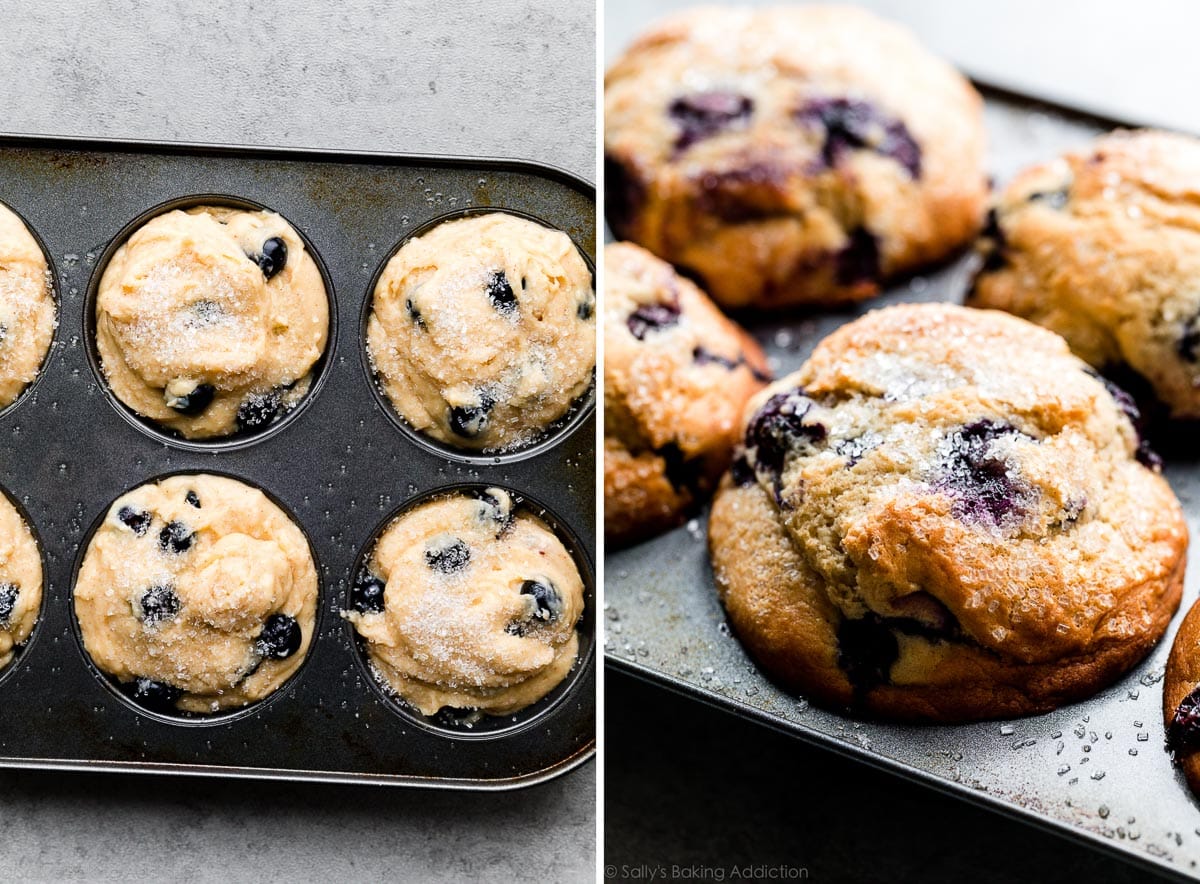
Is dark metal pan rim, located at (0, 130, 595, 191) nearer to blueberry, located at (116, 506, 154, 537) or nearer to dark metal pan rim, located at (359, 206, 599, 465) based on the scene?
dark metal pan rim, located at (359, 206, 599, 465)

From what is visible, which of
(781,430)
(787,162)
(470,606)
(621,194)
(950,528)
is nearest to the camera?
(950,528)

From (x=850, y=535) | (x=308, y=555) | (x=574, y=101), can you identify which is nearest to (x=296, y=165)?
(x=574, y=101)

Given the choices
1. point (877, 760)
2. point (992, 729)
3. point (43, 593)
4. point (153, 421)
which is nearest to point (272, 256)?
point (153, 421)

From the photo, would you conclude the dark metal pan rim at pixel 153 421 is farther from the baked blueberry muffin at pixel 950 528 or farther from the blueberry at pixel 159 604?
the baked blueberry muffin at pixel 950 528

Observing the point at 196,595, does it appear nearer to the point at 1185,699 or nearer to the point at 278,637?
the point at 278,637

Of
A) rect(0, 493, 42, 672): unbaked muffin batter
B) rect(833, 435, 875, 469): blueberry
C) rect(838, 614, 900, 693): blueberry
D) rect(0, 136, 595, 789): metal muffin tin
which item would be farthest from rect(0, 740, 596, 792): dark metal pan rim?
rect(833, 435, 875, 469): blueberry

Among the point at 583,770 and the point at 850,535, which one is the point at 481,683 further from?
the point at 850,535

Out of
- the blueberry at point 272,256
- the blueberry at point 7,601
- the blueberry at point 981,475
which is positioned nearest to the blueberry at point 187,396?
the blueberry at point 272,256
